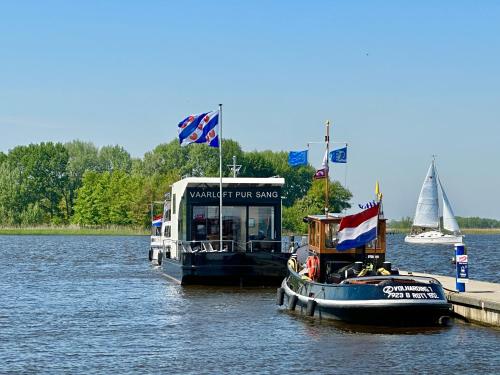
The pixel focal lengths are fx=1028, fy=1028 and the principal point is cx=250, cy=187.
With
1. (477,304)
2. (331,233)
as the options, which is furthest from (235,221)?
(477,304)

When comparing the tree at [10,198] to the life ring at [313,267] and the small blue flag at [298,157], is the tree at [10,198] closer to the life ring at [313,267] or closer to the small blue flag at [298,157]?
the small blue flag at [298,157]

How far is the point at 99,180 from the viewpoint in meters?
168

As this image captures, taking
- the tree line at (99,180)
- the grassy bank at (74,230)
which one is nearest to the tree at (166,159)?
the tree line at (99,180)

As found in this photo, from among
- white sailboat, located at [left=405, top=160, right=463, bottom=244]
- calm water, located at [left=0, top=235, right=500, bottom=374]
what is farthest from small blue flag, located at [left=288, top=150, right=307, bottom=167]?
white sailboat, located at [left=405, top=160, right=463, bottom=244]

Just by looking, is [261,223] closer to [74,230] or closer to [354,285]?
[354,285]

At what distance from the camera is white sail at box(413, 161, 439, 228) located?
146 meters

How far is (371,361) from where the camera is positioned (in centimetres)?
2520

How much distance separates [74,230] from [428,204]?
2234 inches

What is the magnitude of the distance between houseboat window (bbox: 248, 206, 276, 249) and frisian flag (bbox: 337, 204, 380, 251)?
44.1 ft

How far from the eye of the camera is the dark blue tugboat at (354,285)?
2984cm

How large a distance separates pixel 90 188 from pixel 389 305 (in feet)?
465

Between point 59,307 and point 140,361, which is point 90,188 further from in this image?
point 140,361

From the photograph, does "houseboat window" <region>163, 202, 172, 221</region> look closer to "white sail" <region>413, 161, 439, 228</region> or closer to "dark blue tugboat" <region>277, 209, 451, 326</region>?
"dark blue tugboat" <region>277, 209, 451, 326</region>

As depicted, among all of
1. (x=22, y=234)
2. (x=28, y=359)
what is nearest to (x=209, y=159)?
(x=22, y=234)
